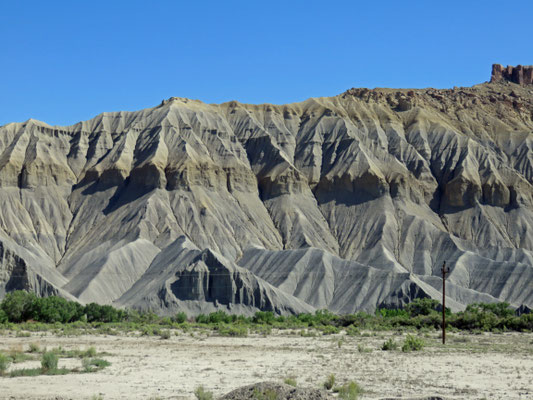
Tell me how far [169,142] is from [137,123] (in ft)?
34.4

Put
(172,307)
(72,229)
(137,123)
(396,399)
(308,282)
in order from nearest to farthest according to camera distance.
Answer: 1. (396,399)
2. (172,307)
3. (308,282)
4. (72,229)
5. (137,123)

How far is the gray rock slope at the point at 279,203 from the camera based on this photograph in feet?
282

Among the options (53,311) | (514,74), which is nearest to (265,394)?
(53,311)

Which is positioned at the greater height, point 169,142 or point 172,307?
point 169,142

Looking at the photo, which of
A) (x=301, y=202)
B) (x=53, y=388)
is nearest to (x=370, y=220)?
(x=301, y=202)

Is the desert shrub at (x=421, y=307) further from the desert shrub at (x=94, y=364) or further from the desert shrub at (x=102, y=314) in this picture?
the desert shrub at (x=94, y=364)

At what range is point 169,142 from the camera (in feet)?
424

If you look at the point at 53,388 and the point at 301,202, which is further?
the point at 301,202

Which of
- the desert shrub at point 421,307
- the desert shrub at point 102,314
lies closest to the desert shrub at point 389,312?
the desert shrub at point 421,307

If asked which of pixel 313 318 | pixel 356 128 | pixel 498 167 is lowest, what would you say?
pixel 313 318

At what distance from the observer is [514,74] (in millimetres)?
177500

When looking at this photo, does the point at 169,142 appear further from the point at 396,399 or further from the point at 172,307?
the point at 396,399

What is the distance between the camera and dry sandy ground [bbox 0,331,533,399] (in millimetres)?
22547

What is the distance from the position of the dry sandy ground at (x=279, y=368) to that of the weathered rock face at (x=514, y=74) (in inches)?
5595
